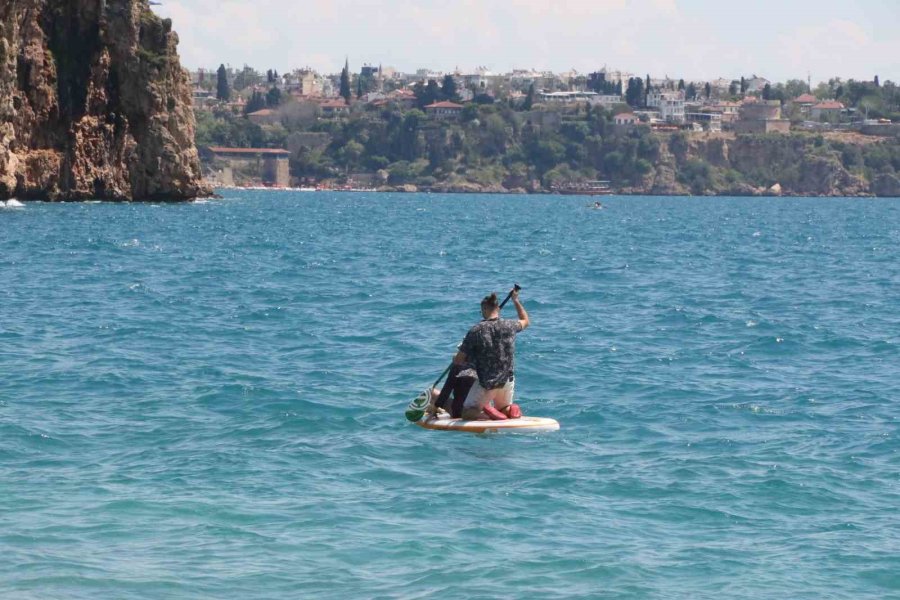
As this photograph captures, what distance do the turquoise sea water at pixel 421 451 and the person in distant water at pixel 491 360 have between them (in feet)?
2.28

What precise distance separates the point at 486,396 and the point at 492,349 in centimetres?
61

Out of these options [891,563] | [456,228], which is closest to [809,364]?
[891,563]

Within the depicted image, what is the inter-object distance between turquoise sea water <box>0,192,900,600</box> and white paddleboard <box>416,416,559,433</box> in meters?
0.28

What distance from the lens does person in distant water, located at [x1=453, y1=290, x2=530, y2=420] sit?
16.9 meters

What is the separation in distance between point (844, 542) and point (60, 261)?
113 ft

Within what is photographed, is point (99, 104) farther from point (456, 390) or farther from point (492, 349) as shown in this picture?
point (492, 349)

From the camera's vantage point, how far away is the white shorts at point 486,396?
17.1 metres

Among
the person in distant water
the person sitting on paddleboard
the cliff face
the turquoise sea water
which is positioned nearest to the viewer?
the turquoise sea water

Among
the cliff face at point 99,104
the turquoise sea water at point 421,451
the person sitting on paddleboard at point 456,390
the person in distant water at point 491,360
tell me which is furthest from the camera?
the cliff face at point 99,104

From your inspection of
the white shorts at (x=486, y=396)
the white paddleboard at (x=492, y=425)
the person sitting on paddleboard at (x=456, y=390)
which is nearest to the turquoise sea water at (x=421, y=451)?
the white paddleboard at (x=492, y=425)

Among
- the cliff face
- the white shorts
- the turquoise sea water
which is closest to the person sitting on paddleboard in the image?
the white shorts

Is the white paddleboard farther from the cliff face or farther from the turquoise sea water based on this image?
the cliff face

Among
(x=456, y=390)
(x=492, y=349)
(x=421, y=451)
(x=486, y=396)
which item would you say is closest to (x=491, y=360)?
(x=492, y=349)

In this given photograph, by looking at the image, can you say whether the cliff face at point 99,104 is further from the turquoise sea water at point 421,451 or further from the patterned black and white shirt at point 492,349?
the patterned black and white shirt at point 492,349
